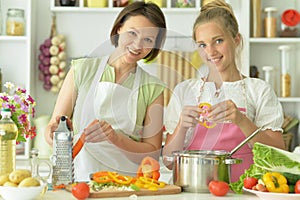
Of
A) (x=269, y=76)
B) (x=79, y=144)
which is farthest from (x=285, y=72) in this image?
(x=79, y=144)

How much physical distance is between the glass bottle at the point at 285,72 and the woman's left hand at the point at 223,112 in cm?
176

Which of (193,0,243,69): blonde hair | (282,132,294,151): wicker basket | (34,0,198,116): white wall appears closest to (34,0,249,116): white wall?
(34,0,198,116): white wall

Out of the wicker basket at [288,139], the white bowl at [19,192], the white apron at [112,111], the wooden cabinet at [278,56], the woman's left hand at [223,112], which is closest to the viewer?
the white bowl at [19,192]

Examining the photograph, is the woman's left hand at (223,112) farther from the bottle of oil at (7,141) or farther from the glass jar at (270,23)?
the glass jar at (270,23)

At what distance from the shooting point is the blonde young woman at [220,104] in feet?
6.17

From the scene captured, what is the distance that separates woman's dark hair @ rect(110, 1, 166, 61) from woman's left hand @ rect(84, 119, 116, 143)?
26cm

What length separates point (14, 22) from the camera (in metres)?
3.53

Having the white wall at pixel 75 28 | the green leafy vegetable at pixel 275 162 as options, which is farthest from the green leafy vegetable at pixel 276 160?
the white wall at pixel 75 28

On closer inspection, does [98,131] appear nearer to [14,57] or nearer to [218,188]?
[218,188]

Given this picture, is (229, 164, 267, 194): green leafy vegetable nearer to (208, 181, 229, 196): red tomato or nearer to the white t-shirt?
(208, 181, 229, 196): red tomato

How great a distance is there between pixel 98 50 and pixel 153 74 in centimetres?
21

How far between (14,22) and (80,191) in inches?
84.7

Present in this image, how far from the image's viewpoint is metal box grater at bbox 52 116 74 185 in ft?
5.71

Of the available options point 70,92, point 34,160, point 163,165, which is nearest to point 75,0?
point 70,92
